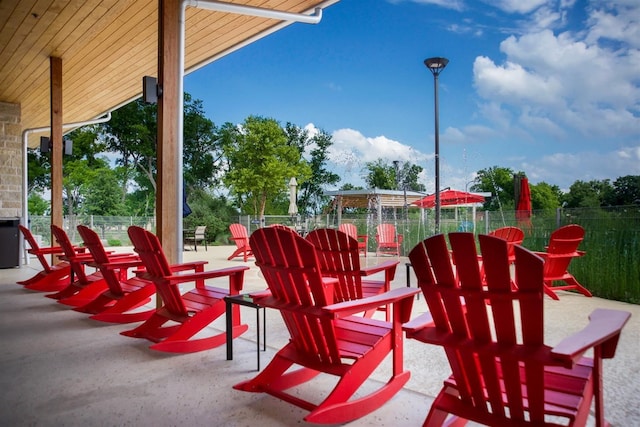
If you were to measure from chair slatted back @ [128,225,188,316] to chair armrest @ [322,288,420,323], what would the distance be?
152cm

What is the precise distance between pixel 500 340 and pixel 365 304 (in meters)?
0.65

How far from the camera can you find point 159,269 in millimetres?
3211

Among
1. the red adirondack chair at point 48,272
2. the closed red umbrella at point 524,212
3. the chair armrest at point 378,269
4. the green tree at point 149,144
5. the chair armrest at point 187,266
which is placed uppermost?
the green tree at point 149,144

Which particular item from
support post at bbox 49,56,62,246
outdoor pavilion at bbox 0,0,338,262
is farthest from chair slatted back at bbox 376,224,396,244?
support post at bbox 49,56,62,246

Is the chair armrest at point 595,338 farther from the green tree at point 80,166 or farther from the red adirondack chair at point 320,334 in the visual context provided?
the green tree at point 80,166

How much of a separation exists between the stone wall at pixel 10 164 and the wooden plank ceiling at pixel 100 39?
21.9 inches

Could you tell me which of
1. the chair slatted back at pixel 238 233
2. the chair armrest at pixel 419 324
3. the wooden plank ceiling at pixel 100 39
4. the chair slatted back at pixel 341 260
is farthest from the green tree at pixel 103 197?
the chair armrest at pixel 419 324

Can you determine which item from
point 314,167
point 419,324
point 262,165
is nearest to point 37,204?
point 262,165

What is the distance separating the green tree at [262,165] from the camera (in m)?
25.2

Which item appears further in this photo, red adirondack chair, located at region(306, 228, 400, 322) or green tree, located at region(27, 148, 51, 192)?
green tree, located at region(27, 148, 51, 192)

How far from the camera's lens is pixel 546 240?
6.95 metres

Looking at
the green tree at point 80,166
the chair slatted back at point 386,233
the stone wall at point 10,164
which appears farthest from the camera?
the green tree at point 80,166

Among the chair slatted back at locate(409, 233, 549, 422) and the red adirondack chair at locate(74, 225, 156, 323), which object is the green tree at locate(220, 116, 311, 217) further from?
the chair slatted back at locate(409, 233, 549, 422)

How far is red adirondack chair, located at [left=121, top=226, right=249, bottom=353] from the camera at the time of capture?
121 inches
